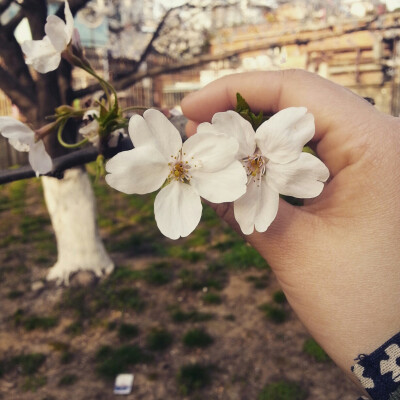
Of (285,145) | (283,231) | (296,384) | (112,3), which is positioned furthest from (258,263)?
(112,3)

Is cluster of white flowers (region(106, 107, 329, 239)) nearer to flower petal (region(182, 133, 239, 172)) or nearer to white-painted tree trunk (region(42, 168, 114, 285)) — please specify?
flower petal (region(182, 133, 239, 172))

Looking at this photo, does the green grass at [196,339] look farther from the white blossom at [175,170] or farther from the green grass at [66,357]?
the white blossom at [175,170]

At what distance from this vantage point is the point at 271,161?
3.03 feet

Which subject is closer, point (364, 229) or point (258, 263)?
point (364, 229)

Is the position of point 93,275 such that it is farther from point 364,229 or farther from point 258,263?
point 364,229

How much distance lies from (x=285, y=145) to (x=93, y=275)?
4526 millimetres

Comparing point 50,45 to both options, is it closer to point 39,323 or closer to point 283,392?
point 283,392

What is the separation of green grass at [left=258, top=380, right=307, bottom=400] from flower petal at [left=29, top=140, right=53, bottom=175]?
292cm

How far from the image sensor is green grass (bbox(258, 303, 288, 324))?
434cm

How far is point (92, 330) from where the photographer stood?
4266mm

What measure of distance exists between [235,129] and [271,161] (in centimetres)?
11

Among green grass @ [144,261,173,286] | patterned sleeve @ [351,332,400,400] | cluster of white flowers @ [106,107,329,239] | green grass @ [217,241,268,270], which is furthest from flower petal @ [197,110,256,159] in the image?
green grass @ [217,241,268,270]

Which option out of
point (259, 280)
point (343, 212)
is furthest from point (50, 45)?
point (259, 280)

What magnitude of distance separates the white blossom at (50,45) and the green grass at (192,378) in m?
3.02
